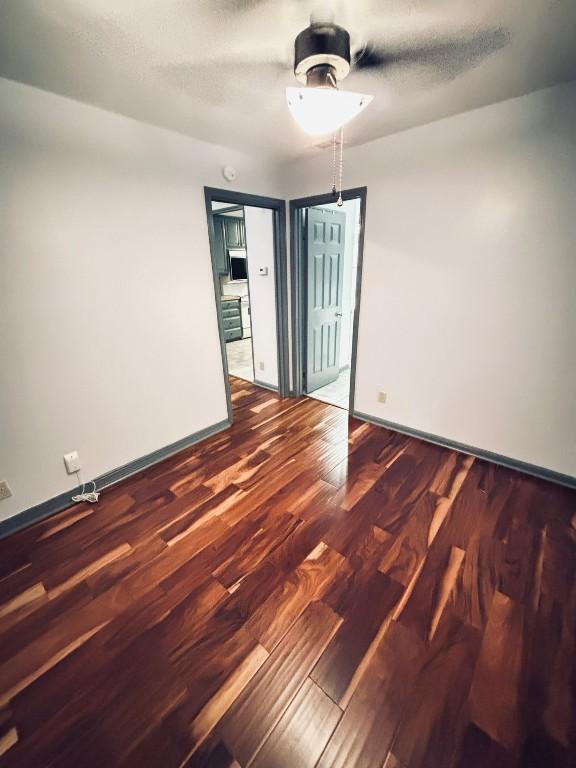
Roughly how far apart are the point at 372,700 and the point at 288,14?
8.20 feet

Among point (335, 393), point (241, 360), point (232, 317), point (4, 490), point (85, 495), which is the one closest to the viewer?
point (4, 490)

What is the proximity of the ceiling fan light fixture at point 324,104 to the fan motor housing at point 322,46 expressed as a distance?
173 mm

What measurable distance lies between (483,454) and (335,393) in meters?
1.67

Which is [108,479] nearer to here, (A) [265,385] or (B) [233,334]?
(A) [265,385]

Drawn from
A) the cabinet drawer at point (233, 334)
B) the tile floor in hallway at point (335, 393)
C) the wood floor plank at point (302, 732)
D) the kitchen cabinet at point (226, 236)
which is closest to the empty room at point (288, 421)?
the wood floor plank at point (302, 732)

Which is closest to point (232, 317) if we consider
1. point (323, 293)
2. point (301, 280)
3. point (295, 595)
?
point (323, 293)

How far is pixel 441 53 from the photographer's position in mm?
1323

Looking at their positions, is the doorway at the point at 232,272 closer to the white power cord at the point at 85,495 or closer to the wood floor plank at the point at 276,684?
the white power cord at the point at 85,495

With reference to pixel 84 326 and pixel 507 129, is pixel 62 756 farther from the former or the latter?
pixel 507 129

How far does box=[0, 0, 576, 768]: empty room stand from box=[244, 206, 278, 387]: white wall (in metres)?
0.28

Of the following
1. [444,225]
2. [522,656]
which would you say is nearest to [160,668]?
[522,656]

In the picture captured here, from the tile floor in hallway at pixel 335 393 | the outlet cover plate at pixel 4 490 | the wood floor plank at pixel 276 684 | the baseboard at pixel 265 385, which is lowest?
the wood floor plank at pixel 276 684

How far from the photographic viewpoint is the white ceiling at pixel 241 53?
1.08m

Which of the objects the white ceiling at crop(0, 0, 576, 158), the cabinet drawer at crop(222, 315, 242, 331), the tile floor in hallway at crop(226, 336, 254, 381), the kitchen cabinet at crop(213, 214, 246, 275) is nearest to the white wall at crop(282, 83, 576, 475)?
the white ceiling at crop(0, 0, 576, 158)
